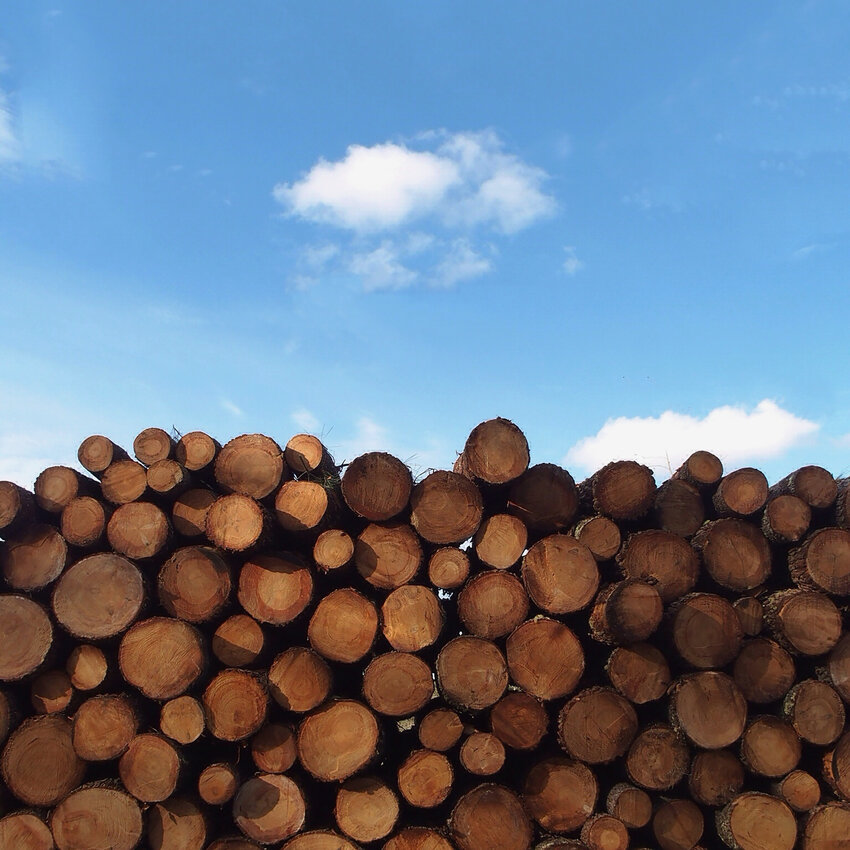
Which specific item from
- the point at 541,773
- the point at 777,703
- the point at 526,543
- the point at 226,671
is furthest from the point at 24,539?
the point at 777,703

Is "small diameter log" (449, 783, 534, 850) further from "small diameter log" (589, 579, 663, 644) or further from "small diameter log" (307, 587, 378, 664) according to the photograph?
"small diameter log" (589, 579, 663, 644)

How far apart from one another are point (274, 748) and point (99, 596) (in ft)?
4.72

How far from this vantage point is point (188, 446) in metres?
5.19

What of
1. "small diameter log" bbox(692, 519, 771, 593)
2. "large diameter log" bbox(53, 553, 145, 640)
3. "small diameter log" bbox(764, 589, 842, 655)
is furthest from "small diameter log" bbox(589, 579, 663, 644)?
"large diameter log" bbox(53, 553, 145, 640)

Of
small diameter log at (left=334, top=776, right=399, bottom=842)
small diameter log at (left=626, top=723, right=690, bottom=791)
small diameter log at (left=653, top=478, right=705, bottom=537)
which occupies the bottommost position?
small diameter log at (left=334, top=776, right=399, bottom=842)

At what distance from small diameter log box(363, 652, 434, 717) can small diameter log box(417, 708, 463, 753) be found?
0.34 feet

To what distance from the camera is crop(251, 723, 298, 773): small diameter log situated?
457 centimetres

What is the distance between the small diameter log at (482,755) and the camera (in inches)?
177

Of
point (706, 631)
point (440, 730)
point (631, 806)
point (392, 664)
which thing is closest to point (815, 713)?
Result: point (706, 631)

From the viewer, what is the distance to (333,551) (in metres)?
4.80

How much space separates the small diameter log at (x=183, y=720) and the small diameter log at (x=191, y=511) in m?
1.10

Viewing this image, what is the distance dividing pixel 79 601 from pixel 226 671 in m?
1.01

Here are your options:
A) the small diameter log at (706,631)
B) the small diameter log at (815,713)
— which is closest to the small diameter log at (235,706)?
the small diameter log at (706,631)

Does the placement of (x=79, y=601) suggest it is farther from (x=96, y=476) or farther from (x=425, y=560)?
(x=425, y=560)
